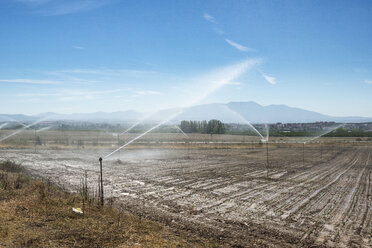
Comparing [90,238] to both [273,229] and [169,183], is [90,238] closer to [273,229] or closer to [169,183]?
[273,229]

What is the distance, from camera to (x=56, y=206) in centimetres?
951

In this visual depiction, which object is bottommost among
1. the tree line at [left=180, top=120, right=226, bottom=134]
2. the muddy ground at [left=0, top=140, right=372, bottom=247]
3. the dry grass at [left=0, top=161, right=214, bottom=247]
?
the muddy ground at [left=0, top=140, right=372, bottom=247]

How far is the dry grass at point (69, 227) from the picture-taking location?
270 inches

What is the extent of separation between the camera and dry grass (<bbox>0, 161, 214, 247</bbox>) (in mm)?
6863

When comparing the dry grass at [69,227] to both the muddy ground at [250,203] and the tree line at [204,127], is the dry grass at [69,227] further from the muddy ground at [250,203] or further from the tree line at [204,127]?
the tree line at [204,127]

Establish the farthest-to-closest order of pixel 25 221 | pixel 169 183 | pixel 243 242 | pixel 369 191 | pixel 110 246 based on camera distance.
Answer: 1. pixel 169 183
2. pixel 369 191
3. pixel 25 221
4. pixel 243 242
5. pixel 110 246

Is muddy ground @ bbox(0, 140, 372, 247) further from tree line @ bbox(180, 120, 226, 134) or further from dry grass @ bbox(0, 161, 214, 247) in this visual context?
tree line @ bbox(180, 120, 226, 134)

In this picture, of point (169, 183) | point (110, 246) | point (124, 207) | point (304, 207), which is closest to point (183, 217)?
point (124, 207)

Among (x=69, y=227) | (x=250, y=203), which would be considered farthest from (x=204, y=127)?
(x=69, y=227)

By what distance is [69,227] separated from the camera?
305 inches

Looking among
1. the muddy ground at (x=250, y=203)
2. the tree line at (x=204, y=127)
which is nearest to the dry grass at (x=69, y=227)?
the muddy ground at (x=250, y=203)

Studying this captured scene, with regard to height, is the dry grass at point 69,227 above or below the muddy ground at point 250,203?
above

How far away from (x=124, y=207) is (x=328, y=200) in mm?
8854

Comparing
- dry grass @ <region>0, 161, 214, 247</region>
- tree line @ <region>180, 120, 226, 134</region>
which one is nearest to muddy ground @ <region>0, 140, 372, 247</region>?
dry grass @ <region>0, 161, 214, 247</region>
